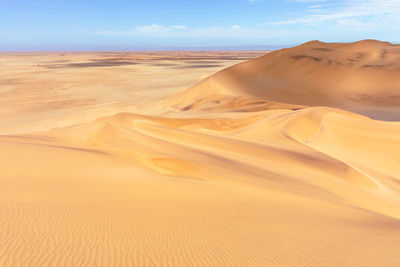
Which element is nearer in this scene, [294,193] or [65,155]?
[294,193]

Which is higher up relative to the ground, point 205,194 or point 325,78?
point 325,78

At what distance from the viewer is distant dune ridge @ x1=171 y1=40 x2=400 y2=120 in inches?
824

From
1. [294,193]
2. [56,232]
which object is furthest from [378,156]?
[56,232]

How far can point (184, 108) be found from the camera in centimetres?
1922

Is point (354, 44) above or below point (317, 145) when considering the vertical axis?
above

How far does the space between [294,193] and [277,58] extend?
2161 cm

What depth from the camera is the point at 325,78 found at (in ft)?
78.2

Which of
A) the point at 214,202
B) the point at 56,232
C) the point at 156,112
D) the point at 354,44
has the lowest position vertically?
the point at 156,112

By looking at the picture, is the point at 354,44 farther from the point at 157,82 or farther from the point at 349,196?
the point at 349,196

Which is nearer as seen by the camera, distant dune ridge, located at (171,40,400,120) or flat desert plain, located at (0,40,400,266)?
flat desert plain, located at (0,40,400,266)

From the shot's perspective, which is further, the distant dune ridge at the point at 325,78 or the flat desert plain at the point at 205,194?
the distant dune ridge at the point at 325,78

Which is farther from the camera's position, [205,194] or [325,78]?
[325,78]

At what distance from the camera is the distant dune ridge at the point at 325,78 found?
2092cm

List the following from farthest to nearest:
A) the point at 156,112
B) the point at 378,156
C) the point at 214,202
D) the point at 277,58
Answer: the point at 277,58
the point at 156,112
the point at 378,156
the point at 214,202
